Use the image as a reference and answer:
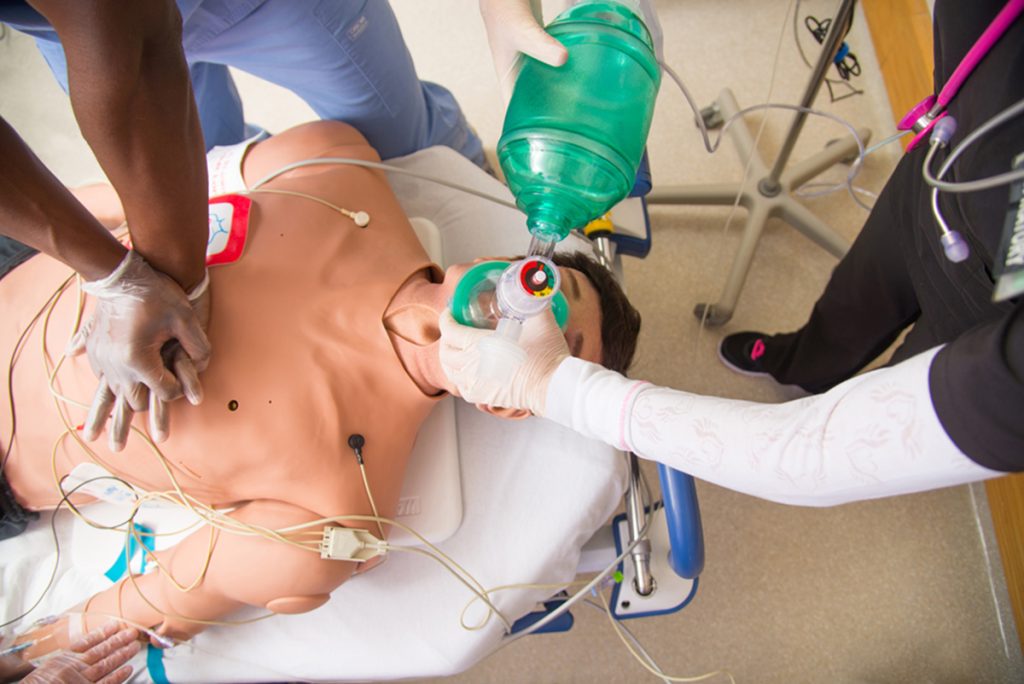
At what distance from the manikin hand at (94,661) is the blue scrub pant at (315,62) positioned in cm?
104

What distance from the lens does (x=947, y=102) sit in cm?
89

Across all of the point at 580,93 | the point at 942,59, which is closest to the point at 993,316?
the point at 942,59

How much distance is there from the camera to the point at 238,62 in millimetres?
1287

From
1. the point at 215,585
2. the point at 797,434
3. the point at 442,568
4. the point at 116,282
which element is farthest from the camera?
the point at 442,568

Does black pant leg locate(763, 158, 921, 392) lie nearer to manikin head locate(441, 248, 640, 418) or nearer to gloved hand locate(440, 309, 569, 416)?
manikin head locate(441, 248, 640, 418)

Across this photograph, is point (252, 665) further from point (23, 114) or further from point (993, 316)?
point (23, 114)

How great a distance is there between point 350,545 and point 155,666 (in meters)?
0.54

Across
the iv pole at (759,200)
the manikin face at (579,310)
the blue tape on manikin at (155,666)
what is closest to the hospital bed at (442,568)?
the blue tape on manikin at (155,666)

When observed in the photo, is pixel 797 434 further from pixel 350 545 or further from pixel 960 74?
pixel 350 545

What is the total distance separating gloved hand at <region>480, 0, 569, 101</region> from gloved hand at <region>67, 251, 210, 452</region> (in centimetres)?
68

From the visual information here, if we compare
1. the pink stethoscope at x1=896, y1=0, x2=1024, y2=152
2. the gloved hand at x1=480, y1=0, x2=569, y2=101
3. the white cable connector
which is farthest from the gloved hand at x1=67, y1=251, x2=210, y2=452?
the pink stethoscope at x1=896, y1=0, x2=1024, y2=152

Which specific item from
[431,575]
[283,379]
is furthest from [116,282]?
[431,575]

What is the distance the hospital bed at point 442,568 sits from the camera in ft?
3.92

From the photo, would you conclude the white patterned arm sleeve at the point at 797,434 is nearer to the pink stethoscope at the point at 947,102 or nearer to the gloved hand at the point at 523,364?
the gloved hand at the point at 523,364
